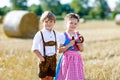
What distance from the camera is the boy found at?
4805 mm

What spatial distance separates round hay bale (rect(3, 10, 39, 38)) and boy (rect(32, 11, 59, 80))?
9.78 meters

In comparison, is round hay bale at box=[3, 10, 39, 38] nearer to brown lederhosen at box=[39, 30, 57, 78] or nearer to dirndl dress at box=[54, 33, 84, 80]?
dirndl dress at box=[54, 33, 84, 80]

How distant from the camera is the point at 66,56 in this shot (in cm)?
509

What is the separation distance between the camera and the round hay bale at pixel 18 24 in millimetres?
14633

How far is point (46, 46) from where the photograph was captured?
15.9ft

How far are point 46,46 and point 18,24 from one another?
32.5ft

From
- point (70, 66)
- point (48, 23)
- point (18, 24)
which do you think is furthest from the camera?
point (18, 24)

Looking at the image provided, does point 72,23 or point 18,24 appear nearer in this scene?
point 72,23

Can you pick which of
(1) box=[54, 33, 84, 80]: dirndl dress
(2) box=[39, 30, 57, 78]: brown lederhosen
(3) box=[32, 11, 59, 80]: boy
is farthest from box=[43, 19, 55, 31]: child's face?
(1) box=[54, 33, 84, 80]: dirndl dress

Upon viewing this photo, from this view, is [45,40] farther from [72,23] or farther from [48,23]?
[72,23]

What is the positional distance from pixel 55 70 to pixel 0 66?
2.38 metres

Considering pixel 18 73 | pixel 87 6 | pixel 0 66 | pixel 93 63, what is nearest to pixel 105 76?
pixel 93 63

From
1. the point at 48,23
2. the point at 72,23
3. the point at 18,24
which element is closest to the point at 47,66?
the point at 48,23

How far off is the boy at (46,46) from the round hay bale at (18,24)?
9782 mm
